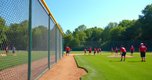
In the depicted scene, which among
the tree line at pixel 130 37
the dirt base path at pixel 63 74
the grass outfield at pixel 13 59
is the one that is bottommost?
the dirt base path at pixel 63 74

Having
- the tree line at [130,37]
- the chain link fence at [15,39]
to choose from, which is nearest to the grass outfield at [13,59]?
the chain link fence at [15,39]

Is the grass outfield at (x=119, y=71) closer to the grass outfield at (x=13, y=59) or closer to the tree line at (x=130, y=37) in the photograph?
the grass outfield at (x=13, y=59)

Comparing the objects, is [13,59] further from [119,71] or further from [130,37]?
[130,37]

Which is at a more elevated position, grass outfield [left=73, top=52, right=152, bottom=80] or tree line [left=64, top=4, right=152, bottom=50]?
tree line [left=64, top=4, right=152, bottom=50]

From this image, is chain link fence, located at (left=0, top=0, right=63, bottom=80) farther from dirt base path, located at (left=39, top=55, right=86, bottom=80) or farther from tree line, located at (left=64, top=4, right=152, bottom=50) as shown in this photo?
tree line, located at (left=64, top=4, right=152, bottom=50)

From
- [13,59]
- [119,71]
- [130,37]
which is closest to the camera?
[13,59]

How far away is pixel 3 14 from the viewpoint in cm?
597

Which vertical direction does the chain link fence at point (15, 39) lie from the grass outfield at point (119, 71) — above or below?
above

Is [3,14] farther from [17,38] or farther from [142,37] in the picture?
[142,37]

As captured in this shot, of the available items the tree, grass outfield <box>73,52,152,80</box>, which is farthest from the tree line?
grass outfield <box>73,52,152,80</box>

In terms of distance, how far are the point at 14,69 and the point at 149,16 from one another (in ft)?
289

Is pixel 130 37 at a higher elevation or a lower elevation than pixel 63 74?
higher

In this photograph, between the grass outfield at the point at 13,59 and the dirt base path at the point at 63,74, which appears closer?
the grass outfield at the point at 13,59

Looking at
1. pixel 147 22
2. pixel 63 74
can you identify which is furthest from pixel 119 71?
pixel 147 22
